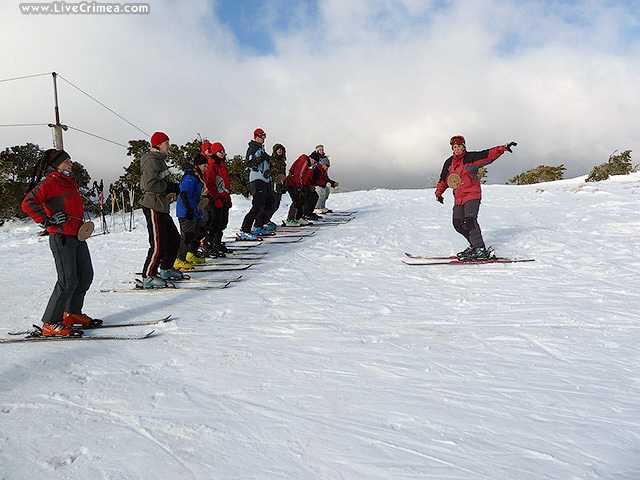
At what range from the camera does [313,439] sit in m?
2.06

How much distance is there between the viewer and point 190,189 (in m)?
6.11

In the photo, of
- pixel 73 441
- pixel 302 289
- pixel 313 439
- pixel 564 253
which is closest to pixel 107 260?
pixel 302 289

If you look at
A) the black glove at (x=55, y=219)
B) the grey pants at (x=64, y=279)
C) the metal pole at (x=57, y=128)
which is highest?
the metal pole at (x=57, y=128)

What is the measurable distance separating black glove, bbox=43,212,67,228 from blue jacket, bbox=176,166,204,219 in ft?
8.00

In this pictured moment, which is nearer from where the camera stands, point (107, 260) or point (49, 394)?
point (49, 394)

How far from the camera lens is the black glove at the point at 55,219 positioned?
11.7 ft

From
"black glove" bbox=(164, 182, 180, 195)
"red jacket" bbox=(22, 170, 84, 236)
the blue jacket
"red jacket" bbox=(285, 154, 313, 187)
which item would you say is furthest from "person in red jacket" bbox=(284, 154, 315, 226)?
"red jacket" bbox=(22, 170, 84, 236)

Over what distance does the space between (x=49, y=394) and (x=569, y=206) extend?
1370 cm

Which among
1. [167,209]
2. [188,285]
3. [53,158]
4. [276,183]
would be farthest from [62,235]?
[276,183]

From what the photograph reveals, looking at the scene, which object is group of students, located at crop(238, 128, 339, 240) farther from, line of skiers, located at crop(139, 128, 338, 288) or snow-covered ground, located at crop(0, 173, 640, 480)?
snow-covered ground, located at crop(0, 173, 640, 480)

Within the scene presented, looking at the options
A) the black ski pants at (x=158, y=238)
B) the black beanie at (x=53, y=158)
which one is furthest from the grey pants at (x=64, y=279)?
the black ski pants at (x=158, y=238)

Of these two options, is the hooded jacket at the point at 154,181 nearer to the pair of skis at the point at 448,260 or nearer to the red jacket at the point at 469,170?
the pair of skis at the point at 448,260

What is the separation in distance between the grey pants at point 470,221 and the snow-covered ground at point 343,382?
1067mm

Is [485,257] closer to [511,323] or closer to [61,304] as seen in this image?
[511,323]
